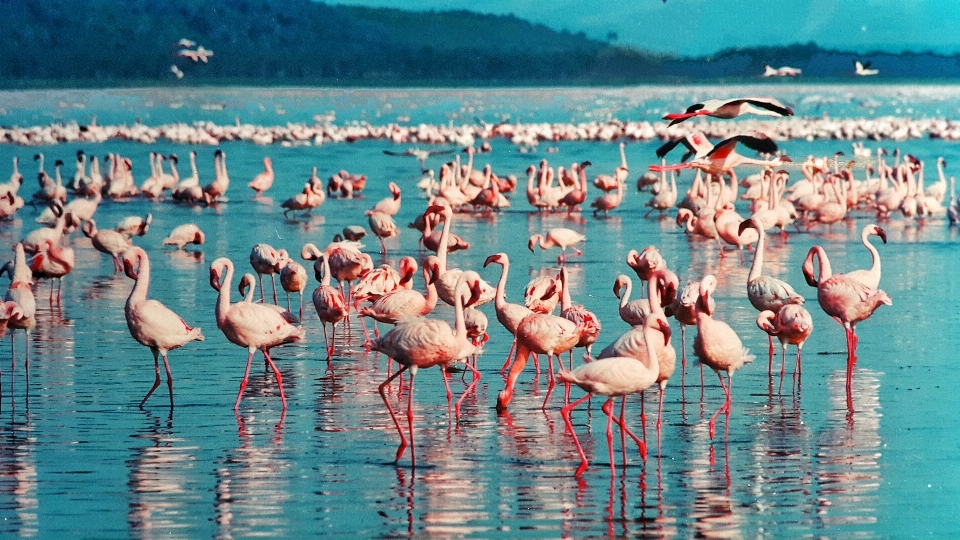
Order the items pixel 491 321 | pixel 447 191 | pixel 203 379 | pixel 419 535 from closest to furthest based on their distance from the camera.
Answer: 1. pixel 419 535
2. pixel 203 379
3. pixel 491 321
4. pixel 447 191

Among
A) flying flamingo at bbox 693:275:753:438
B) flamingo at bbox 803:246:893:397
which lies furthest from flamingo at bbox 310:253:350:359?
flamingo at bbox 803:246:893:397

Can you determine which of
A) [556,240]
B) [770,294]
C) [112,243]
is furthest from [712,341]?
[112,243]

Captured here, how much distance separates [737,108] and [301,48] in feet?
313

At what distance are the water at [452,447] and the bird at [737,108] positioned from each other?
1.80 m

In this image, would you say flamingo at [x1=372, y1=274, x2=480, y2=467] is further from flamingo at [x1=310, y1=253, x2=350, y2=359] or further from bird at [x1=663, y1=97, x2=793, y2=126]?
bird at [x1=663, y1=97, x2=793, y2=126]

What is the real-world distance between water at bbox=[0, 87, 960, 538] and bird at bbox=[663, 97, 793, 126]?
5.90 ft

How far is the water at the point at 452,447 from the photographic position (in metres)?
6.66

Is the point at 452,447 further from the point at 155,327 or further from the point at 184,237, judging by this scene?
the point at 184,237

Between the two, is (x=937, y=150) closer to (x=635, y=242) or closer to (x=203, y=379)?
(x=635, y=242)

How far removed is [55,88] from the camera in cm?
10300

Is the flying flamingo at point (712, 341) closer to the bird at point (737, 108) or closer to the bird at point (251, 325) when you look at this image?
the bird at point (737, 108)

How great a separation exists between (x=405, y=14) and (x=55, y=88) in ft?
101

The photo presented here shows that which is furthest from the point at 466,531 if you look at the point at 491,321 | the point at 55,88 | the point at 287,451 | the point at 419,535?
the point at 55,88

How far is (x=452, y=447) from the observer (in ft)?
26.3
